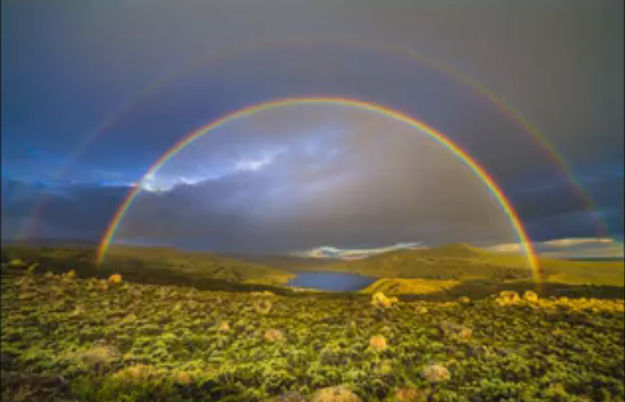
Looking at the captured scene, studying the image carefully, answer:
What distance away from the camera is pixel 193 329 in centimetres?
1653

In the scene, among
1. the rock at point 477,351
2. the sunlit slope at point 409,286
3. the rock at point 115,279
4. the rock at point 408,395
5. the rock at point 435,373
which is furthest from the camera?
the rock at point 115,279

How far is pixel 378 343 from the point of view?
1478 cm

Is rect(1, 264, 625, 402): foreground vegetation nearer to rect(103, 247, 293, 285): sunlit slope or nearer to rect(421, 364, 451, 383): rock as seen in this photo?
rect(421, 364, 451, 383): rock

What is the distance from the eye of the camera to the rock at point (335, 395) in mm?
10102

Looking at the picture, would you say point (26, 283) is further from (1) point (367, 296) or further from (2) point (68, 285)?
(1) point (367, 296)

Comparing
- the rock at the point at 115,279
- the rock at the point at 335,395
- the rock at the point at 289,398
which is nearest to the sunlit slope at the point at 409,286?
the rock at the point at 335,395

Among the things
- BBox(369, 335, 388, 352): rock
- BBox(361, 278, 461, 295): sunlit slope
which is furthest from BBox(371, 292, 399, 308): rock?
BBox(369, 335, 388, 352): rock

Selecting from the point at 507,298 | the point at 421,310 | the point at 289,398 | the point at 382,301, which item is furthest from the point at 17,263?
the point at 507,298

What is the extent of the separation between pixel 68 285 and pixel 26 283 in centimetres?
308

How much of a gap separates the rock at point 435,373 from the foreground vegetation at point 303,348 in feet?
0.22

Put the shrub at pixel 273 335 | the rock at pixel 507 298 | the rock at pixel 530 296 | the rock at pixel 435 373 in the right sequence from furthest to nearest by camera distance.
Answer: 1. the rock at pixel 530 296
2. the rock at pixel 507 298
3. the shrub at pixel 273 335
4. the rock at pixel 435 373

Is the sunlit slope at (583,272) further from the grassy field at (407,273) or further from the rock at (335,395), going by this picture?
the rock at (335,395)

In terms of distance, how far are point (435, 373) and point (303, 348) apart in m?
5.62

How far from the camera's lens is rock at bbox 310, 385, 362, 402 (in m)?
10.1
